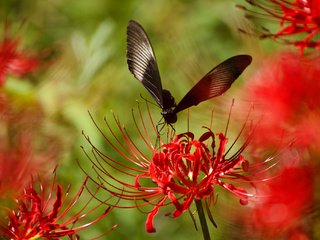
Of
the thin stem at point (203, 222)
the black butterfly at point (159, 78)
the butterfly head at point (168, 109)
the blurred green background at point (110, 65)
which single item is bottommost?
the blurred green background at point (110, 65)

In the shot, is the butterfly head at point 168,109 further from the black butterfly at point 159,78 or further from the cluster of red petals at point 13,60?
the cluster of red petals at point 13,60

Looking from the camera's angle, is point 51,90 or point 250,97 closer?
point 250,97

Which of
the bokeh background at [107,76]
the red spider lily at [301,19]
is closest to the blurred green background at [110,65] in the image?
the bokeh background at [107,76]

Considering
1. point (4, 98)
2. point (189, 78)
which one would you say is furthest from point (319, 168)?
point (4, 98)

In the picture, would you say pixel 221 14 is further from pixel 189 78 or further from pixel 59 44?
pixel 189 78

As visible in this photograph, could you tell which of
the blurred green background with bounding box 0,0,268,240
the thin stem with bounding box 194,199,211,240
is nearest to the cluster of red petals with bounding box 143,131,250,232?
the thin stem with bounding box 194,199,211,240
